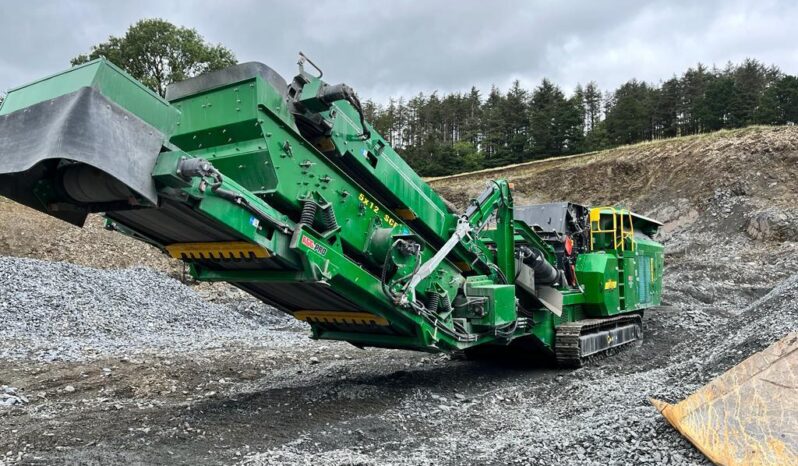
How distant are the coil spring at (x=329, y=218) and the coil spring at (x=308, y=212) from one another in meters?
0.13

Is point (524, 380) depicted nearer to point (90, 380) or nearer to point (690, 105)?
point (90, 380)

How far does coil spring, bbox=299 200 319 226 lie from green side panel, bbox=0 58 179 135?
136cm

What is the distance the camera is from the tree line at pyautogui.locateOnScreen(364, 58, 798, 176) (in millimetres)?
39344

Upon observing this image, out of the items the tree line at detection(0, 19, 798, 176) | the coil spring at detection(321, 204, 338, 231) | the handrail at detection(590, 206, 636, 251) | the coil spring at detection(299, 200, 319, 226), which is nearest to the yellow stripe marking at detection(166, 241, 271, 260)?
the coil spring at detection(299, 200, 319, 226)

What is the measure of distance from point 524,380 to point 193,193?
17.1 ft

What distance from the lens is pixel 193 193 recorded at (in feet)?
13.9

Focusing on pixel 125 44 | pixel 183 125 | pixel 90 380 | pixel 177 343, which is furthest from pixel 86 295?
pixel 125 44

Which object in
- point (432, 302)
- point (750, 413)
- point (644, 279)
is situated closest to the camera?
point (750, 413)

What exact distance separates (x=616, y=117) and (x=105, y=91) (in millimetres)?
46246

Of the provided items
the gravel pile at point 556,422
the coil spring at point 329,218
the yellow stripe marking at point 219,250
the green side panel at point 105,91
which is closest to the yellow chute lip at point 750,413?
the gravel pile at point 556,422

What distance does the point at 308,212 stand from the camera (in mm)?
5297

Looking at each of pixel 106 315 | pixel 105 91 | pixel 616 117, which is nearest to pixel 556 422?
pixel 105 91

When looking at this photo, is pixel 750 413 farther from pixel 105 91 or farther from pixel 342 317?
pixel 105 91

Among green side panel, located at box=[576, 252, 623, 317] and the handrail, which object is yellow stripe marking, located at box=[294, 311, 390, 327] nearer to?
green side panel, located at box=[576, 252, 623, 317]
